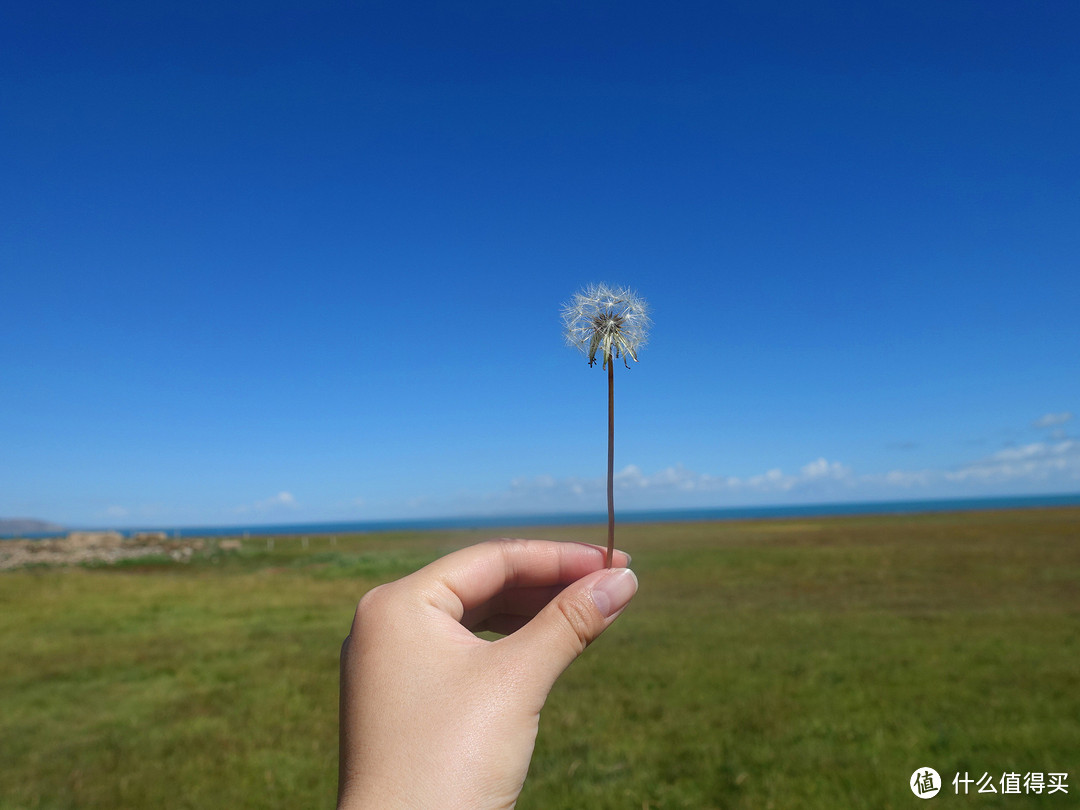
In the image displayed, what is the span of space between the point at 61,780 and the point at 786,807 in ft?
32.5

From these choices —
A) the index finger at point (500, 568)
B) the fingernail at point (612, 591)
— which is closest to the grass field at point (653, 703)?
the index finger at point (500, 568)

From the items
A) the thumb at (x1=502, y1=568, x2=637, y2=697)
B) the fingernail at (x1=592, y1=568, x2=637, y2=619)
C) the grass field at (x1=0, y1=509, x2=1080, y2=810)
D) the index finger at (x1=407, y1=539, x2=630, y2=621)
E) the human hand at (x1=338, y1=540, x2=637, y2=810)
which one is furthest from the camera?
the grass field at (x1=0, y1=509, x2=1080, y2=810)

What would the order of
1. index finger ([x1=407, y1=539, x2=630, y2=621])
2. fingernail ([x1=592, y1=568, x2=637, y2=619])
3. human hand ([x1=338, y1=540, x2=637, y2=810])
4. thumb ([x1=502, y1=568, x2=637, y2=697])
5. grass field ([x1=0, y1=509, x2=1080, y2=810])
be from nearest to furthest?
1. human hand ([x1=338, y1=540, x2=637, y2=810])
2. thumb ([x1=502, y1=568, x2=637, y2=697])
3. fingernail ([x1=592, y1=568, x2=637, y2=619])
4. index finger ([x1=407, y1=539, x2=630, y2=621])
5. grass field ([x1=0, y1=509, x2=1080, y2=810])

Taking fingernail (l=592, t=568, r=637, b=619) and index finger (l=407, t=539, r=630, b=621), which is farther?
index finger (l=407, t=539, r=630, b=621)

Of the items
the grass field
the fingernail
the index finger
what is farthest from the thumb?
the grass field

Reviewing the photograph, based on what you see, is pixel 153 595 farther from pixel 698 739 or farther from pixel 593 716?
pixel 698 739

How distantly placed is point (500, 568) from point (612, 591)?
0.64 metres

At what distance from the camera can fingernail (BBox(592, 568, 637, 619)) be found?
7.89ft

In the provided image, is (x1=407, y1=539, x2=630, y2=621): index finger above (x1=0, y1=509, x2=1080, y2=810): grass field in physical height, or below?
above

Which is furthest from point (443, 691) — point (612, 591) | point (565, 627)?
point (612, 591)

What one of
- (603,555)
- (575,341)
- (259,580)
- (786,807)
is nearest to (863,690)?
(786,807)

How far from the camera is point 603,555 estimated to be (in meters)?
2.96

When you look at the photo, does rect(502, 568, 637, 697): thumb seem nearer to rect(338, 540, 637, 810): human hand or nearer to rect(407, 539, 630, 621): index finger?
rect(338, 540, 637, 810): human hand

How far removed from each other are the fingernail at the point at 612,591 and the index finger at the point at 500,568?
0.20 meters
